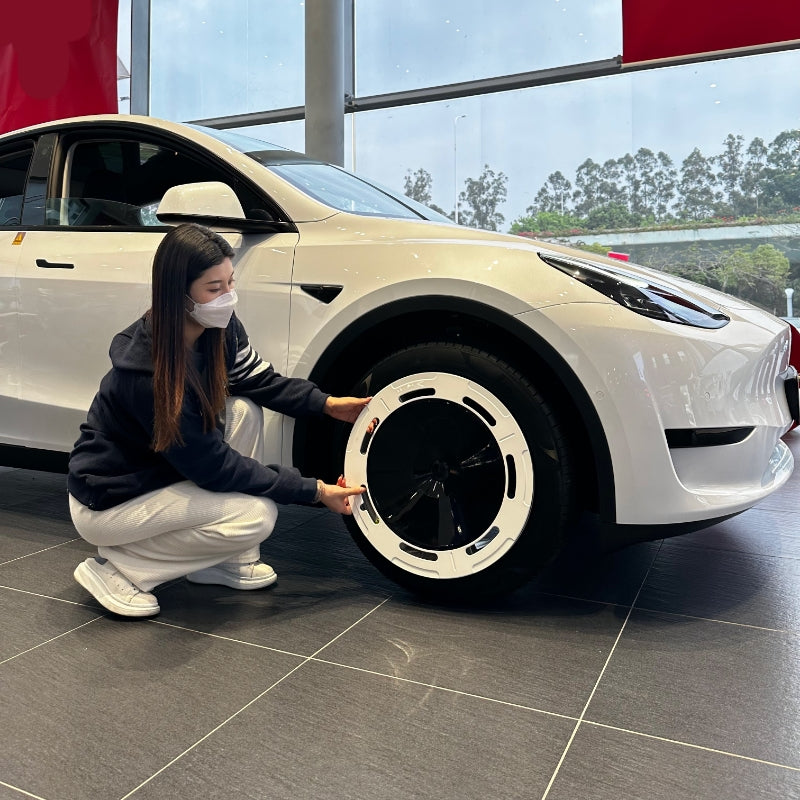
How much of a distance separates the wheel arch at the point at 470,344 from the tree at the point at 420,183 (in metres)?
5.03

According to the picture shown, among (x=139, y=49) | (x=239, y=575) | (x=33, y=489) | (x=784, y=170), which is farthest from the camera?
(x=139, y=49)

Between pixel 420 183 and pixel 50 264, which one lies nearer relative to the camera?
pixel 50 264

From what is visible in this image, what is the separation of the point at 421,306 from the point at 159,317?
23.7 inches

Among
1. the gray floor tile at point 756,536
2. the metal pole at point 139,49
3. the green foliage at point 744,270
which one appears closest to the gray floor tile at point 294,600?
the gray floor tile at point 756,536

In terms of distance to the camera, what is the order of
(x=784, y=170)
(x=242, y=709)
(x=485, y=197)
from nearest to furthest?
(x=242, y=709)
(x=784, y=170)
(x=485, y=197)

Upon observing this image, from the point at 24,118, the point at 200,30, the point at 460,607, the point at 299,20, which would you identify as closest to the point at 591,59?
the point at 299,20

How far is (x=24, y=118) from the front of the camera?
6977mm

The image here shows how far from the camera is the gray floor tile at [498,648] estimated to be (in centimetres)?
155

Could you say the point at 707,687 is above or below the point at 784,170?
below

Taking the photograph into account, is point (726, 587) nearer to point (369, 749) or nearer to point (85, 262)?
point (369, 749)

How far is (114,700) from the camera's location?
4.88 feet

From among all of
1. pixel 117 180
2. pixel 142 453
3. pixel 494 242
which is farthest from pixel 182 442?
pixel 117 180

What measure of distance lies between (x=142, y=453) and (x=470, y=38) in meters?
5.69

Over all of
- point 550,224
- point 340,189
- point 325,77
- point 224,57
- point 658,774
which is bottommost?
point 658,774
